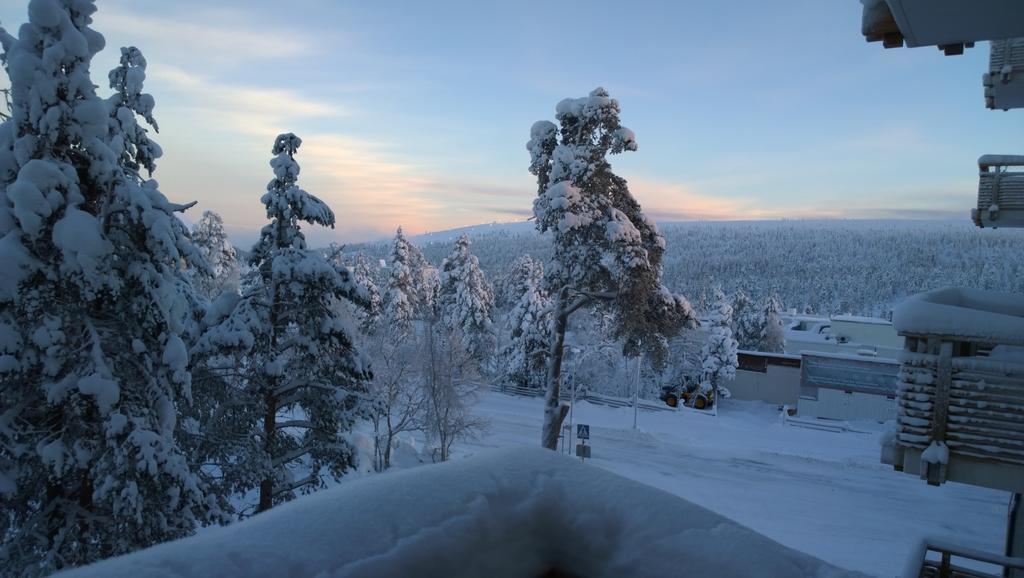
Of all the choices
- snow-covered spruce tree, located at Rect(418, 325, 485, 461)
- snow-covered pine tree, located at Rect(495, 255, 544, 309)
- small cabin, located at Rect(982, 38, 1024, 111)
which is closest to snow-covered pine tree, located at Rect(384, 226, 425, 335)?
snow-covered pine tree, located at Rect(495, 255, 544, 309)

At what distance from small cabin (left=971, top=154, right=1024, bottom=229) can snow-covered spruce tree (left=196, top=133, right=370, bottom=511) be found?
1055 centimetres

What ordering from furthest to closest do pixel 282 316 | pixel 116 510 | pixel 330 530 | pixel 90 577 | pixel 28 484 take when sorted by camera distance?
pixel 282 316
pixel 28 484
pixel 116 510
pixel 330 530
pixel 90 577

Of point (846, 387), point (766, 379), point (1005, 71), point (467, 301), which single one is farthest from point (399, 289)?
point (1005, 71)

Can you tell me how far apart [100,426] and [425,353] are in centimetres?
1839

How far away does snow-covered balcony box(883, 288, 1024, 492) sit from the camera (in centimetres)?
531

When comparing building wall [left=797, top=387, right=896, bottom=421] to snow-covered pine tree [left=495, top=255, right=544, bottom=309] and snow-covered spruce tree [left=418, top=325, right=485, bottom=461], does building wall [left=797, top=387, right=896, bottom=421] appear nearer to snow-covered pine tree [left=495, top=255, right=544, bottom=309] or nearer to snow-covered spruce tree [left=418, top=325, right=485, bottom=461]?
snow-covered pine tree [left=495, top=255, right=544, bottom=309]

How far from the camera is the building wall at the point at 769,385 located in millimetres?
38188

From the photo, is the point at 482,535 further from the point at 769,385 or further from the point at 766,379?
the point at 769,385

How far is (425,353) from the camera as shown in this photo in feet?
85.1

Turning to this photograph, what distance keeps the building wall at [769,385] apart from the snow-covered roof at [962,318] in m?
34.8

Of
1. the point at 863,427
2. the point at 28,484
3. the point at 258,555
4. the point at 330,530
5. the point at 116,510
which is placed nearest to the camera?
the point at 258,555

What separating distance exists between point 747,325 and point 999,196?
45085 mm

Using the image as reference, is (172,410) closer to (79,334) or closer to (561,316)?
(79,334)

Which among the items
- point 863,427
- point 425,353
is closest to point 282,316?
point 425,353
